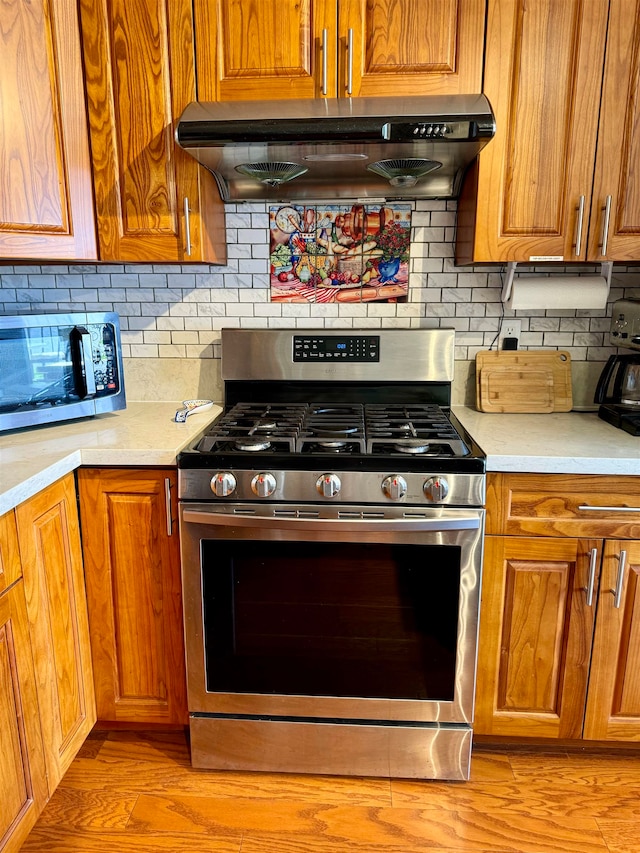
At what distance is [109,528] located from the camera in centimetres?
159

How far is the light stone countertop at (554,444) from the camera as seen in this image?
1.47 meters

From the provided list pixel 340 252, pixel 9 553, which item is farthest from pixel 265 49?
pixel 9 553

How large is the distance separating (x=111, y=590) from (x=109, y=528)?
184 millimetres

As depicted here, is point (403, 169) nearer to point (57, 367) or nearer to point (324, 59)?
point (324, 59)

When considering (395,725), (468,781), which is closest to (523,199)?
(395,725)

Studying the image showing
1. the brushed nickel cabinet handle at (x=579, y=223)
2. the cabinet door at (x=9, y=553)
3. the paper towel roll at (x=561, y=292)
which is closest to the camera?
the cabinet door at (x=9, y=553)

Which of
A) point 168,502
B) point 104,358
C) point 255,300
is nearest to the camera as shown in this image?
point 168,502

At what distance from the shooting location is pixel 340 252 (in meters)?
2.05

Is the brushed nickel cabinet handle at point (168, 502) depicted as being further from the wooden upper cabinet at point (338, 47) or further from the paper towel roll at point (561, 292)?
the paper towel roll at point (561, 292)

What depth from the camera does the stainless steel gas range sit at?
148 cm

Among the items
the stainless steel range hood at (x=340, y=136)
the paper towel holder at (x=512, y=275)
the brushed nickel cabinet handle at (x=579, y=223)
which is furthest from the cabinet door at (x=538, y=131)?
the paper towel holder at (x=512, y=275)

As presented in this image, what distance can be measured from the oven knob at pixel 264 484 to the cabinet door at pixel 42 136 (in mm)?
884

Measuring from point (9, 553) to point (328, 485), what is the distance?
73 centimetres

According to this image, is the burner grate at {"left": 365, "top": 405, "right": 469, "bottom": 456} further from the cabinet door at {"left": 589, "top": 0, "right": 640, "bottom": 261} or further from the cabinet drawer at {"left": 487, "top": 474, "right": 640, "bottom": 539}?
the cabinet door at {"left": 589, "top": 0, "right": 640, "bottom": 261}
